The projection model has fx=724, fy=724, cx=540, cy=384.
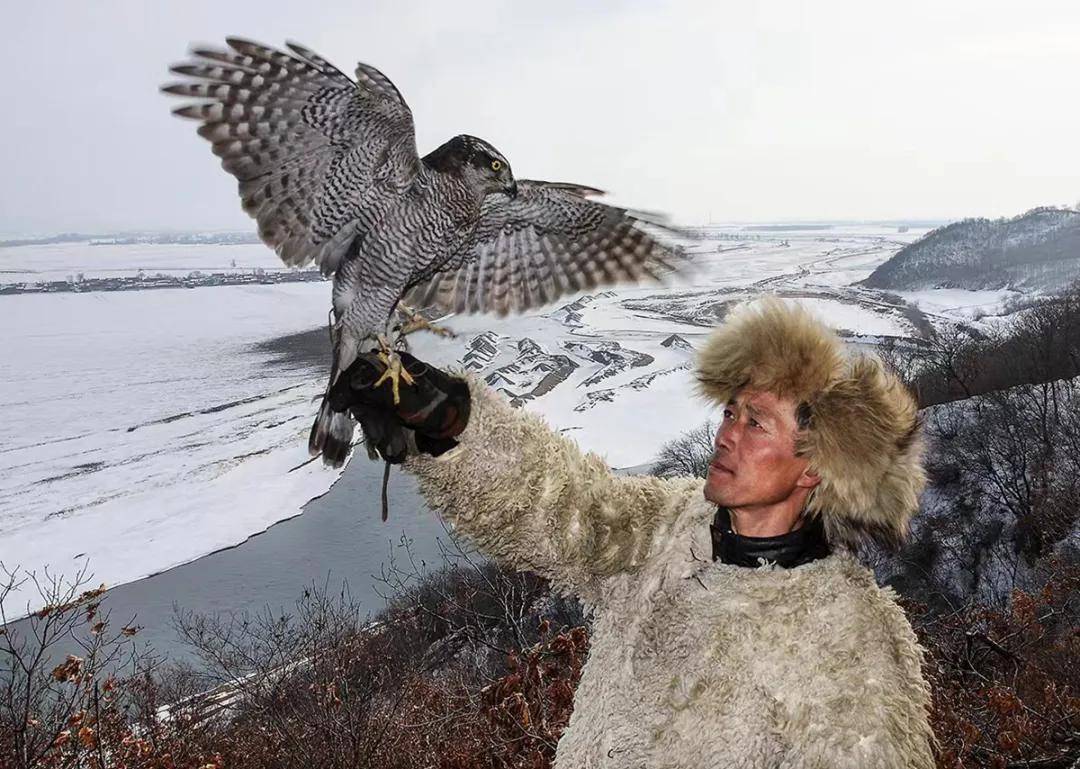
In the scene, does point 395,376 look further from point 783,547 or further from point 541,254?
point 541,254

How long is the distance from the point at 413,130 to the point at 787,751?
5.64 ft

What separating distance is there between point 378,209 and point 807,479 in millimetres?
1407

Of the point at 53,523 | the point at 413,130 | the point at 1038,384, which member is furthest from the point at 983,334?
the point at 53,523

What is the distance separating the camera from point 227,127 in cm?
189

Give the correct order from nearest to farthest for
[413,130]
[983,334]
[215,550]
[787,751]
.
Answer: [787,751] < [413,130] < [215,550] < [983,334]

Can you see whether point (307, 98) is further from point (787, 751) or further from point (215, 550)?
point (215, 550)

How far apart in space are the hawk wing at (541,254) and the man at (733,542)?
3.05 ft

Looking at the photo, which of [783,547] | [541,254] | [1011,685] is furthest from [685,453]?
[783,547]

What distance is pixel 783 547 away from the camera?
124 cm

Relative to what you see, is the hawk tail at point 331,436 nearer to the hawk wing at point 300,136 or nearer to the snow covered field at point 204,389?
the hawk wing at point 300,136

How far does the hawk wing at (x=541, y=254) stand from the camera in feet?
7.45

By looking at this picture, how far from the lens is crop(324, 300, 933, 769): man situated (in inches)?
43.1

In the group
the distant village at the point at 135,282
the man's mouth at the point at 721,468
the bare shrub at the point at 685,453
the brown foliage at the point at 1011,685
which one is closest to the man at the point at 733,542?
the man's mouth at the point at 721,468

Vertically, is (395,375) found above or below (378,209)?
below
